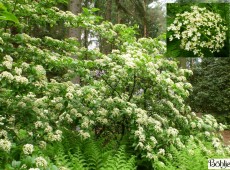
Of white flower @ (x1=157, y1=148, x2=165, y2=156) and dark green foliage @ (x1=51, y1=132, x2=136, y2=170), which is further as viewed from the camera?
white flower @ (x1=157, y1=148, x2=165, y2=156)

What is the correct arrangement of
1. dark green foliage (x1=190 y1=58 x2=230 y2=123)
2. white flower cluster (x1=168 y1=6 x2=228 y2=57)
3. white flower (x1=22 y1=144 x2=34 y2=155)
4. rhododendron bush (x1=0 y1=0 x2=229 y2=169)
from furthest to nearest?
dark green foliage (x1=190 y1=58 x2=230 y2=123) → white flower cluster (x1=168 y1=6 x2=228 y2=57) → rhododendron bush (x1=0 y1=0 x2=229 y2=169) → white flower (x1=22 y1=144 x2=34 y2=155)

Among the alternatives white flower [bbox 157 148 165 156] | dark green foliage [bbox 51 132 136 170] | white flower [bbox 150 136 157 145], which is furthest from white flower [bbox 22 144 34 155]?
white flower [bbox 157 148 165 156]

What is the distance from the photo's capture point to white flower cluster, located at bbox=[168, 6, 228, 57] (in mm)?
5453

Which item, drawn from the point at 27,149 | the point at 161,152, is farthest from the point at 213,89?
the point at 27,149

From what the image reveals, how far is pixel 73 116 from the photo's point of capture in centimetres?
495

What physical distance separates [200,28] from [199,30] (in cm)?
5

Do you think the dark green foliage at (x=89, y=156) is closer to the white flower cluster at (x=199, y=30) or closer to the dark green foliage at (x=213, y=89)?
the white flower cluster at (x=199, y=30)

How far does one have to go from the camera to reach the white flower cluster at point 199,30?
215 inches

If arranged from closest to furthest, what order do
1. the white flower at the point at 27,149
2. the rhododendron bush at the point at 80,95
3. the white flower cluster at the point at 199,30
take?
1. the white flower at the point at 27,149
2. the rhododendron bush at the point at 80,95
3. the white flower cluster at the point at 199,30

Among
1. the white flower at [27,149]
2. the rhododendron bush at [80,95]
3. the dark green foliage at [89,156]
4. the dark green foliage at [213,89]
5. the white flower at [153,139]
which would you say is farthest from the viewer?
the dark green foliage at [213,89]

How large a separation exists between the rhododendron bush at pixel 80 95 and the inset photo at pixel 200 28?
0.65m

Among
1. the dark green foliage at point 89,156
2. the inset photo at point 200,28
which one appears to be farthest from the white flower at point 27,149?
the inset photo at point 200,28

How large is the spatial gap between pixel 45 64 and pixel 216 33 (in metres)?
3.22

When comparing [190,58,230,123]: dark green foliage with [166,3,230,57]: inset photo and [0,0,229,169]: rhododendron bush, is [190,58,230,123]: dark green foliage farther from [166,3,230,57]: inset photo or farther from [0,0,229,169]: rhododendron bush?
[166,3,230,57]: inset photo
